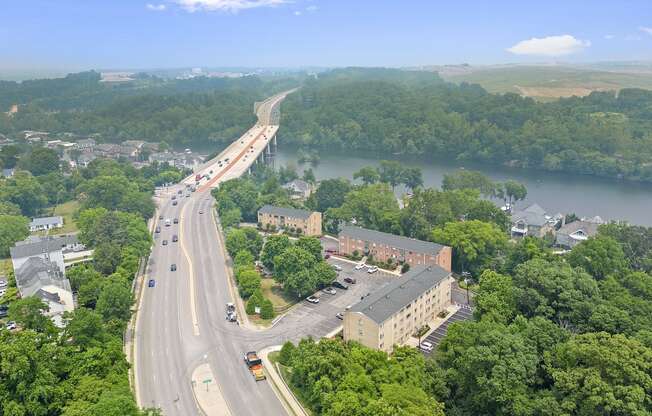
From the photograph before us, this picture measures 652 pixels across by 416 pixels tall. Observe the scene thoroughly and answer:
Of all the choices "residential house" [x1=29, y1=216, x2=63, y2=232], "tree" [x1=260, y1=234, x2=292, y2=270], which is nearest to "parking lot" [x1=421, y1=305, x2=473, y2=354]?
"tree" [x1=260, y1=234, x2=292, y2=270]

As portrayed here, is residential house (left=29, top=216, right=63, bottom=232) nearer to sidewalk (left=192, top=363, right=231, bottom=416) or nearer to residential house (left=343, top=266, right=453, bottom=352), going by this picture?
sidewalk (left=192, top=363, right=231, bottom=416)

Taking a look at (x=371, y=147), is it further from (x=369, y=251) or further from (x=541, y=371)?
(x=541, y=371)

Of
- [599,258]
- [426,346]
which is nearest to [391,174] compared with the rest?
[599,258]

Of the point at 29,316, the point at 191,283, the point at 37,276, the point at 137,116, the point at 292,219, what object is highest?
the point at 137,116

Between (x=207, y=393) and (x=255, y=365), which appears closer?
(x=207, y=393)

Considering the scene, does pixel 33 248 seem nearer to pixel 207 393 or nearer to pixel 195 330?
pixel 195 330

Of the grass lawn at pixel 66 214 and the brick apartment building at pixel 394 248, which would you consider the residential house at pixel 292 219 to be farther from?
the grass lawn at pixel 66 214

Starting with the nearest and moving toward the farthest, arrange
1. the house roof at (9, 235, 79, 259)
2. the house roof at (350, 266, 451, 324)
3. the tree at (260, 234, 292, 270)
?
the house roof at (350, 266, 451, 324), the house roof at (9, 235, 79, 259), the tree at (260, 234, 292, 270)
